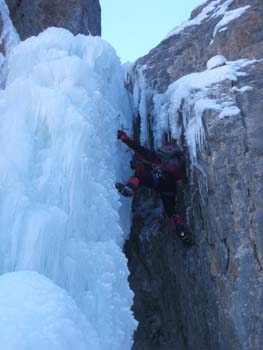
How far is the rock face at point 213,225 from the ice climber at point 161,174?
0.15 m

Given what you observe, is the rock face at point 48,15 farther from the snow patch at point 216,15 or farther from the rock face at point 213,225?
the rock face at point 213,225

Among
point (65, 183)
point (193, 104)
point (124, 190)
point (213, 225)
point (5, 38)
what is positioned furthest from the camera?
point (5, 38)

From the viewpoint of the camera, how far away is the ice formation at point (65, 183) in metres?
4.86

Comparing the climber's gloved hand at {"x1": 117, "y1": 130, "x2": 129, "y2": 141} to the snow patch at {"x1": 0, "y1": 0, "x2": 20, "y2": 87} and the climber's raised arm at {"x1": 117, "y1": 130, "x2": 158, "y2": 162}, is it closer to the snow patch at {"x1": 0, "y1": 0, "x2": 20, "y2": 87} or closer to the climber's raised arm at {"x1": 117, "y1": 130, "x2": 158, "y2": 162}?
the climber's raised arm at {"x1": 117, "y1": 130, "x2": 158, "y2": 162}

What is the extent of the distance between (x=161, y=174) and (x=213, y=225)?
1.04 m

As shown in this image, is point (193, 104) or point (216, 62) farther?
point (216, 62)

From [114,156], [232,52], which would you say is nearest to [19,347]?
[114,156]

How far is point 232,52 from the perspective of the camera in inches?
278

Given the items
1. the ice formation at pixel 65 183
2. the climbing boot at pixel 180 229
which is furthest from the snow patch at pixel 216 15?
the climbing boot at pixel 180 229

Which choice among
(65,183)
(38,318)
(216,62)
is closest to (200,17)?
(216,62)

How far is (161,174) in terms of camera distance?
21.5 ft

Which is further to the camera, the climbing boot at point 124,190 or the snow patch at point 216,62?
the snow patch at point 216,62

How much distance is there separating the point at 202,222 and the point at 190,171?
0.70 meters

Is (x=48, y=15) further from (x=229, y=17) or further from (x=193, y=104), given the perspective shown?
(x=193, y=104)
